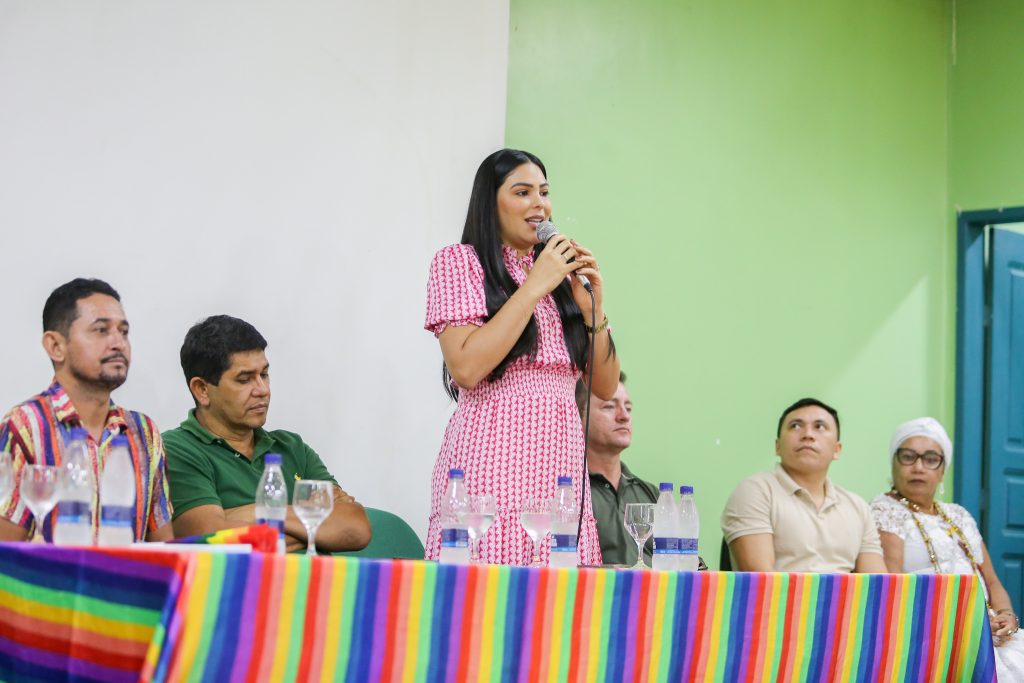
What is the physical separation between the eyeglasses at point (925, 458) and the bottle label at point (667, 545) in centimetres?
217

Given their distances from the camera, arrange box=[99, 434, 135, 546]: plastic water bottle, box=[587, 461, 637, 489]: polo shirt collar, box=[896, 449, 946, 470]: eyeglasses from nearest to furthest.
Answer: box=[99, 434, 135, 546]: plastic water bottle, box=[587, 461, 637, 489]: polo shirt collar, box=[896, 449, 946, 470]: eyeglasses

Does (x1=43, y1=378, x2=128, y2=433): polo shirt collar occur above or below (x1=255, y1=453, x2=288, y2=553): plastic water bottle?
above

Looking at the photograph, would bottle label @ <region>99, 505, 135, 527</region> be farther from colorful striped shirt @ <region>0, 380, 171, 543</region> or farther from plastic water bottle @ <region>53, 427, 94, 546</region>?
colorful striped shirt @ <region>0, 380, 171, 543</region>

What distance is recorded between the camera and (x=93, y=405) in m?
2.37

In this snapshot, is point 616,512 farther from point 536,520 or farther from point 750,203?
point 750,203

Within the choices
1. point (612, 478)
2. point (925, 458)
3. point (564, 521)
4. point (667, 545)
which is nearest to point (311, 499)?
point (564, 521)

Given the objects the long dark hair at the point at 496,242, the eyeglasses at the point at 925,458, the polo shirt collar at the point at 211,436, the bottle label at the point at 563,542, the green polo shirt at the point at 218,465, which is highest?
the long dark hair at the point at 496,242

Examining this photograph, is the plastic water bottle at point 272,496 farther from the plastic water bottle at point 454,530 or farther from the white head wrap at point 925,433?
the white head wrap at point 925,433

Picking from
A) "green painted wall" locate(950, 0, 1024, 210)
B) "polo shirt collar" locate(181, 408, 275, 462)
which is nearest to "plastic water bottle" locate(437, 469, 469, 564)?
"polo shirt collar" locate(181, 408, 275, 462)

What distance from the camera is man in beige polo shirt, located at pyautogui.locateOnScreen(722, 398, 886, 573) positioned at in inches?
151

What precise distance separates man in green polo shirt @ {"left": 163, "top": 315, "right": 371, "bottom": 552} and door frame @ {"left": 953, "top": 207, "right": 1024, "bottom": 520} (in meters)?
3.79

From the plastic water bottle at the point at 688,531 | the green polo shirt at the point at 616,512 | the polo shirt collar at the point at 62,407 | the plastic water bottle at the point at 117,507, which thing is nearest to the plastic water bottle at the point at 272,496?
the plastic water bottle at the point at 117,507

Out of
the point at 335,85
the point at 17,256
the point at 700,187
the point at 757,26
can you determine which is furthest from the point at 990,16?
the point at 17,256

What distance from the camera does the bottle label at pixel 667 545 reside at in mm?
2338
